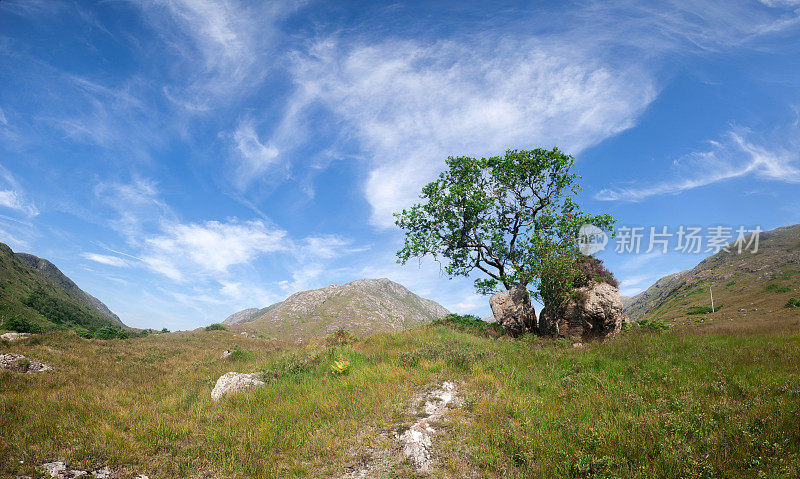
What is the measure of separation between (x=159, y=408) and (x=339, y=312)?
171730mm

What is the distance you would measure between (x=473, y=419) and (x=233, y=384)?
8.93 meters

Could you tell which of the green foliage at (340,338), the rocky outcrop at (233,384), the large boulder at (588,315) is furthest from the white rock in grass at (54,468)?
the large boulder at (588,315)

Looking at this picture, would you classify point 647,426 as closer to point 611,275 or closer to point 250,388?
point 250,388

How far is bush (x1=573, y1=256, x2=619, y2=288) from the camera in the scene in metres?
18.6

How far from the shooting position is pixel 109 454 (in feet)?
21.5

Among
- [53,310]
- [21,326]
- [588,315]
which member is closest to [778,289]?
[588,315]

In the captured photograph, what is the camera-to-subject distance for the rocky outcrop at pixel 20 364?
1380cm

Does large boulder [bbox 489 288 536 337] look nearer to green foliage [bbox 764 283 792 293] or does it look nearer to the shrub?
the shrub

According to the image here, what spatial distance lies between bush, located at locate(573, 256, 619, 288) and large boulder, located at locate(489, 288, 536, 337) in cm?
309

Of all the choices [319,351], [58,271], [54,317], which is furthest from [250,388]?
[58,271]

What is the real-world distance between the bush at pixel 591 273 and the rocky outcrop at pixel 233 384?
58.7 feet

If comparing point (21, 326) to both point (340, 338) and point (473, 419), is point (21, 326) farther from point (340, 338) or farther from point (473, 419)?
point (473, 419)

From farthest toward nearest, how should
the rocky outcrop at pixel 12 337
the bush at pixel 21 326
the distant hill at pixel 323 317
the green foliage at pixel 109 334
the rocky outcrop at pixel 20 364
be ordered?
the distant hill at pixel 323 317
the green foliage at pixel 109 334
the bush at pixel 21 326
the rocky outcrop at pixel 12 337
the rocky outcrop at pixel 20 364

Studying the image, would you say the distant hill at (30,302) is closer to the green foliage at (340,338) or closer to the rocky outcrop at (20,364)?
the rocky outcrop at (20,364)
